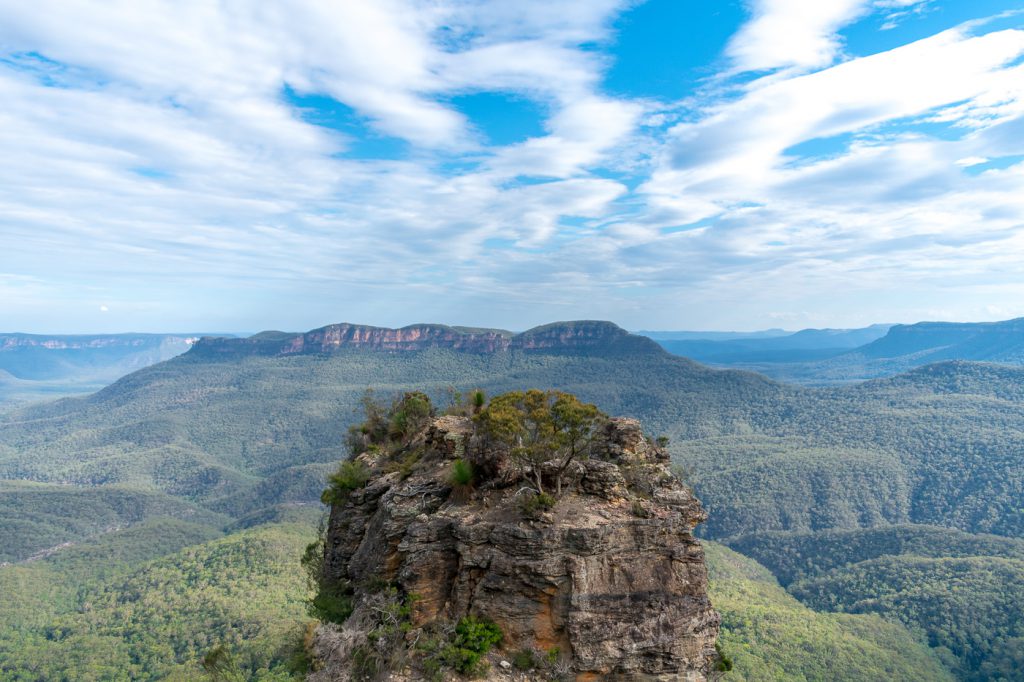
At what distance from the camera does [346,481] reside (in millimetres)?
33844

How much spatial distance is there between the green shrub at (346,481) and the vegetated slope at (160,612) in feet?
113

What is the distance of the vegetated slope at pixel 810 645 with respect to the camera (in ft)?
279

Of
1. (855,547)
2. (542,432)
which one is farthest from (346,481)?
(855,547)

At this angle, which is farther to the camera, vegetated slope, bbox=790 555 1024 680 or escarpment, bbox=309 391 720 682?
vegetated slope, bbox=790 555 1024 680

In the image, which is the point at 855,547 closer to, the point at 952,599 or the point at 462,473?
the point at 952,599

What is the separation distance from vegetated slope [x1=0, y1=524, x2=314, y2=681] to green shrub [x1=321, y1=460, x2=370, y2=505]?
3442cm

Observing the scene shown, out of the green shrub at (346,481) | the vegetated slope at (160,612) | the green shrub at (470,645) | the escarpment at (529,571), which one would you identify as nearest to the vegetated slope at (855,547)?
the vegetated slope at (160,612)

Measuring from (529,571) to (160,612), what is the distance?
381ft

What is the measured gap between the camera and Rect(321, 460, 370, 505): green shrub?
33938 millimetres

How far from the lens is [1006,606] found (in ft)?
356

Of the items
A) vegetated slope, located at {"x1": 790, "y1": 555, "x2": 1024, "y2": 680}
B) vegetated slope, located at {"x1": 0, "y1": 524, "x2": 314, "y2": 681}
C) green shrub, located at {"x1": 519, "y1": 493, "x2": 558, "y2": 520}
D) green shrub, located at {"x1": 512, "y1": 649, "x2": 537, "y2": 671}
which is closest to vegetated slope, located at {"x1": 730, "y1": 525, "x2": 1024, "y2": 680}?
vegetated slope, located at {"x1": 790, "y1": 555, "x2": 1024, "y2": 680}

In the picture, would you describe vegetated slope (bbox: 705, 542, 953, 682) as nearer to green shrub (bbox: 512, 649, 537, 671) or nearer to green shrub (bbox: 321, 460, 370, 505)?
green shrub (bbox: 512, 649, 537, 671)

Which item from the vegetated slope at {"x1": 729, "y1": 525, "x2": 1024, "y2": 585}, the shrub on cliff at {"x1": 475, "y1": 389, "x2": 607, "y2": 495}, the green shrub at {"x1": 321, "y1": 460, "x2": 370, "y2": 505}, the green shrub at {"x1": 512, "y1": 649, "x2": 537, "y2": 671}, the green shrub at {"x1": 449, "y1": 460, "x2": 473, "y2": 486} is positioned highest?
the shrub on cliff at {"x1": 475, "y1": 389, "x2": 607, "y2": 495}

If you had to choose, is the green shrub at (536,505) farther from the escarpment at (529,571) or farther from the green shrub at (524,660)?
the green shrub at (524,660)
